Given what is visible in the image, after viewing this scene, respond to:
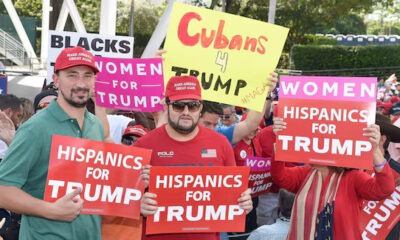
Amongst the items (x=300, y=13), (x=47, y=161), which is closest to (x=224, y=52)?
(x=47, y=161)

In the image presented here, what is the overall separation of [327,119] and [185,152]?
3.47ft

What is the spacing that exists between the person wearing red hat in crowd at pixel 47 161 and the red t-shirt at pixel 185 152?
534 millimetres

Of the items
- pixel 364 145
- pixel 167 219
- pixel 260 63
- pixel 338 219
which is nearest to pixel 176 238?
pixel 167 219

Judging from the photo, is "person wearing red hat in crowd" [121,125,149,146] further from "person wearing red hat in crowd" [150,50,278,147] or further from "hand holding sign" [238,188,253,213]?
"hand holding sign" [238,188,253,213]

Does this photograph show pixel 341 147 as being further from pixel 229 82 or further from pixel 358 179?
pixel 229 82

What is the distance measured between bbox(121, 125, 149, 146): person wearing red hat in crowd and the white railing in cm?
3374

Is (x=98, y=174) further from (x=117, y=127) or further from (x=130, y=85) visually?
(x=117, y=127)

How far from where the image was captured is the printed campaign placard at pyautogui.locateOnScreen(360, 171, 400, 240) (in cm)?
548

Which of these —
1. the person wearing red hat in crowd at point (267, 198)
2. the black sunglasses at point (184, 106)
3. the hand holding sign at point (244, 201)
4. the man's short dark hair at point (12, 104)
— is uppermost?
the black sunglasses at point (184, 106)

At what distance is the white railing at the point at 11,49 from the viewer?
3975cm

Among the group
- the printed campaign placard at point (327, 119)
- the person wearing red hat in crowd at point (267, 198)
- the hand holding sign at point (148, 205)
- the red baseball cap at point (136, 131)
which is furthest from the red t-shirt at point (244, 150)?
the hand holding sign at point (148, 205)

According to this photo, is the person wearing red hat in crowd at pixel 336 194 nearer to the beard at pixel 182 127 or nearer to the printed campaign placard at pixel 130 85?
the beard at pixel 182 127

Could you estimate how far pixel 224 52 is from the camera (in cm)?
605

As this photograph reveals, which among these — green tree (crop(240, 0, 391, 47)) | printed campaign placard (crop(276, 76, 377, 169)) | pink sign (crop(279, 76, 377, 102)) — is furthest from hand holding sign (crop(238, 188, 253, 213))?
green tree (crop(240, 0, 391, 47))
